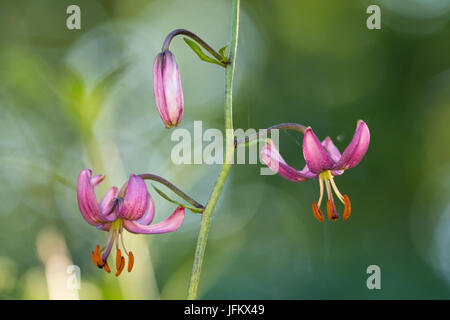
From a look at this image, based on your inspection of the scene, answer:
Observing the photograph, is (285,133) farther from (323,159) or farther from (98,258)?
(98,258)

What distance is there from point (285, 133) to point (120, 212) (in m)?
3.57

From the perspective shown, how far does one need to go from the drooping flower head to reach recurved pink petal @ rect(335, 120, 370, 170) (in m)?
0.50

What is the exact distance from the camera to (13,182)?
15.3 feet

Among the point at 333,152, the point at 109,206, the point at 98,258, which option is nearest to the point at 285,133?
the point at 333,152

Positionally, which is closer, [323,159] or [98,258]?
[98,258]

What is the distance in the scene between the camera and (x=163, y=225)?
1316 millimetres

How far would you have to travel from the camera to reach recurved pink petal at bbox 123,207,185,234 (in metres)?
1.30

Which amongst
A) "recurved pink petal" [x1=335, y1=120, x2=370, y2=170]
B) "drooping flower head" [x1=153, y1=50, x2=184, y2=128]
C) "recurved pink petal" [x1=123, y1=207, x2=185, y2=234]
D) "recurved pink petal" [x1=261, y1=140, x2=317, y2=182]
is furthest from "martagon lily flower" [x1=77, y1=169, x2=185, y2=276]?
"recurved pink petal" [x1=335, y1=120, x2=370, y2=170]

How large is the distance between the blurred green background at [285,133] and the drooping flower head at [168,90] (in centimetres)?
233

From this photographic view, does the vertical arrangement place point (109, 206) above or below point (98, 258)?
above

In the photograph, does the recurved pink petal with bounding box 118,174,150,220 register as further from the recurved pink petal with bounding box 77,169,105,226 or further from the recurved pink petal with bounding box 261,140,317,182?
the recurved pink petal with bounding box 261,140,317,182

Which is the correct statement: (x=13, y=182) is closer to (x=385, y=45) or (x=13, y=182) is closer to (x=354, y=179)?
(x=354, y=179)

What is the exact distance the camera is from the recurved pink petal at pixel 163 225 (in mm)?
1299
